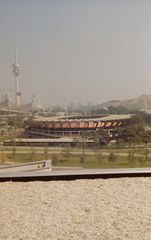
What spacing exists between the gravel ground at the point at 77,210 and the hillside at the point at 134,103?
3.38ft

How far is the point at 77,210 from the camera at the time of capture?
269 cm

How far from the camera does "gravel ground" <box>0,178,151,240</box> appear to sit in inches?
87.8

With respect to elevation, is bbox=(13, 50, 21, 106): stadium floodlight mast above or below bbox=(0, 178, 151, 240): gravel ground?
above

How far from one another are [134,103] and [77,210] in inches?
80.2

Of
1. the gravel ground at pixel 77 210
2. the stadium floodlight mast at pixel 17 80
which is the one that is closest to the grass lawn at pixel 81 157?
the gravel ground at pixel 77 210

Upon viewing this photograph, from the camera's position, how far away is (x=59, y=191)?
10.7ft

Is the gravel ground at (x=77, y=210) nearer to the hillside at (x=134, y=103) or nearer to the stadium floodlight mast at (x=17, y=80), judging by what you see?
the hillside at (x=134, y=103)

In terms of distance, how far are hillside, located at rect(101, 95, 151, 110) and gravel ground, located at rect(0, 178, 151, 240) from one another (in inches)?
40.6

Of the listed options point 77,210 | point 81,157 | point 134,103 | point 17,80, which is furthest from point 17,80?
point 77,210

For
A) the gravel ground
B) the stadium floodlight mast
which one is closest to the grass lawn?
the gravel ground

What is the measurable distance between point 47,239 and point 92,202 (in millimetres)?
821

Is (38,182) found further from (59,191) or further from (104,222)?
(104,222)

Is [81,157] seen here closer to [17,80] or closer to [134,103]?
[134,103]

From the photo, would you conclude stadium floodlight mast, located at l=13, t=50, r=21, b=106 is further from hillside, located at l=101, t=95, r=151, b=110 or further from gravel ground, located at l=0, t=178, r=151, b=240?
gravel ground, located at l=0, t=178, r=151, b=240
